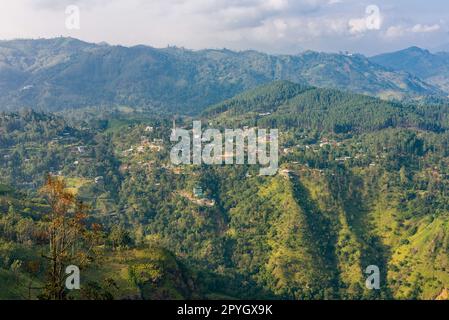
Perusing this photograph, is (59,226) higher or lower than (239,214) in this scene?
higher

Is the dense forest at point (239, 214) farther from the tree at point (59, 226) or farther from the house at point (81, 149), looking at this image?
the tree at point (59, 226)
